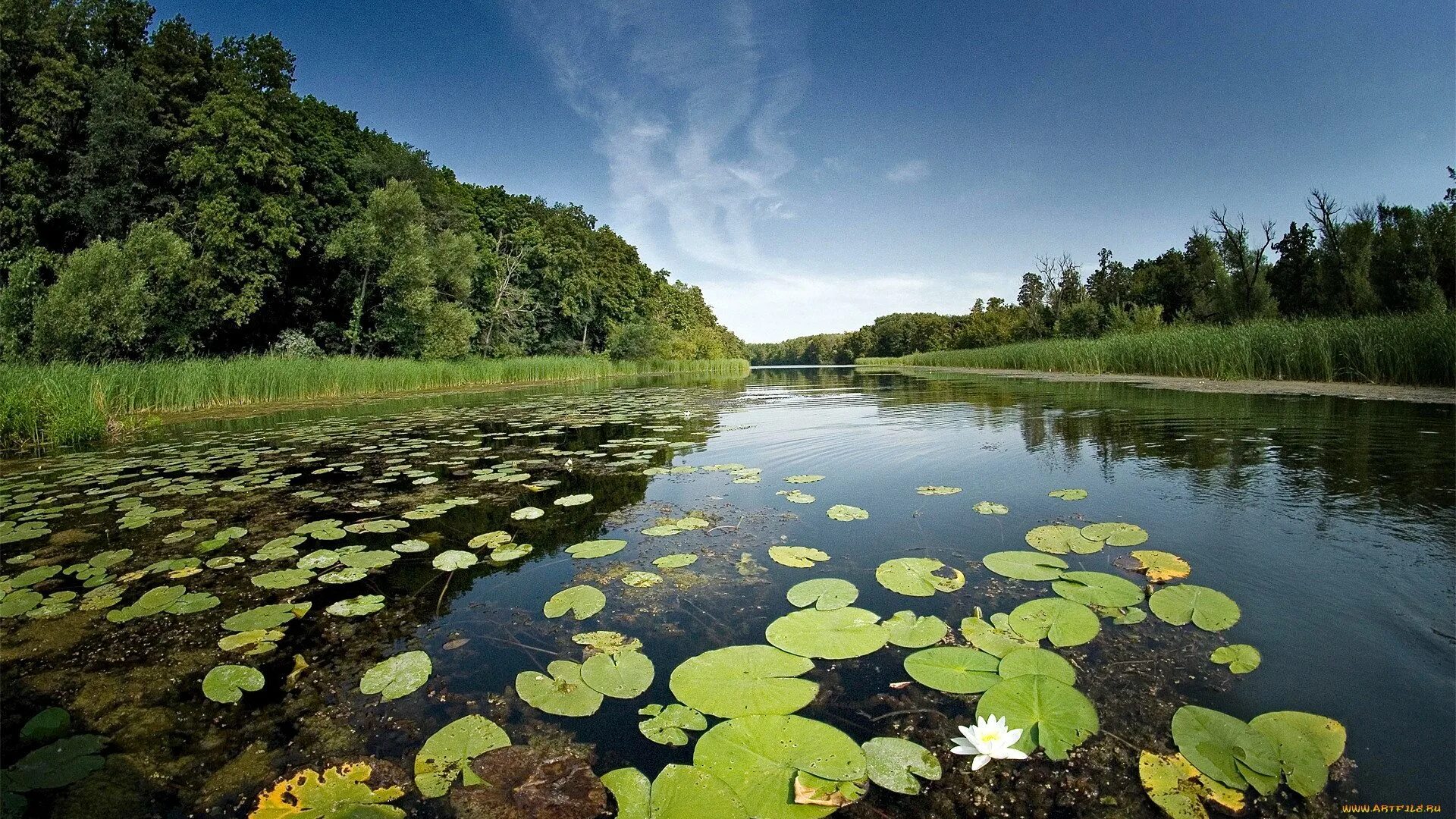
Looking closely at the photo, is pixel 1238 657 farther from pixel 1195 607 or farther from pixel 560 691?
pixel 560 691

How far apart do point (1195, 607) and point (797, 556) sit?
146cm

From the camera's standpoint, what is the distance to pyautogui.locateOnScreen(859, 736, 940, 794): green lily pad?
118 centimetres

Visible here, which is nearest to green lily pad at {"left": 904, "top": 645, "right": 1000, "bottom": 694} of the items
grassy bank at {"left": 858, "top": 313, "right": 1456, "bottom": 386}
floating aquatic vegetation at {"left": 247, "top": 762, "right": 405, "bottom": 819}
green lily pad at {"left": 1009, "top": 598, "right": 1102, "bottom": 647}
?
green lily pad at {"left": 1009, "top": 598, "right": 1102, "bottom": 647}

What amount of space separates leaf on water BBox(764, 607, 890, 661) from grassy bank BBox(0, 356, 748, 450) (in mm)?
9662

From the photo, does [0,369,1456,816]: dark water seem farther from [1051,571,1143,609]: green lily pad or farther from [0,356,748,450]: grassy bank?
[0,356,748,450]: grassy bank

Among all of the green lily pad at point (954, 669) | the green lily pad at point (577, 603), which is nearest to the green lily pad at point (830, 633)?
the green lily pad at point (954, 669)

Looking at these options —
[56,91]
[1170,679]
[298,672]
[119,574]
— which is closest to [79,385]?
[119,574]

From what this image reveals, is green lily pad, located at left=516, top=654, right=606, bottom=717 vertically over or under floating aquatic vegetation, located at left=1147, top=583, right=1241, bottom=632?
under

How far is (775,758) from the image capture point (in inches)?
49.4

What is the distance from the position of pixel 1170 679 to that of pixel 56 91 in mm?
Result: 25926

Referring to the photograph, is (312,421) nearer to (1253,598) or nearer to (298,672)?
(298,672)

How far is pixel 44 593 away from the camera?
2.36 meters

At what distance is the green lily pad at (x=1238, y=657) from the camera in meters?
1.55

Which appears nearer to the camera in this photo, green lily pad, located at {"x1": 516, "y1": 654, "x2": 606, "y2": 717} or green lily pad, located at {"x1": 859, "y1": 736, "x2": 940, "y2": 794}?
green lily pad, located at {"x1": 859, "y1": 736, "x2": 940, "y2": 794}
